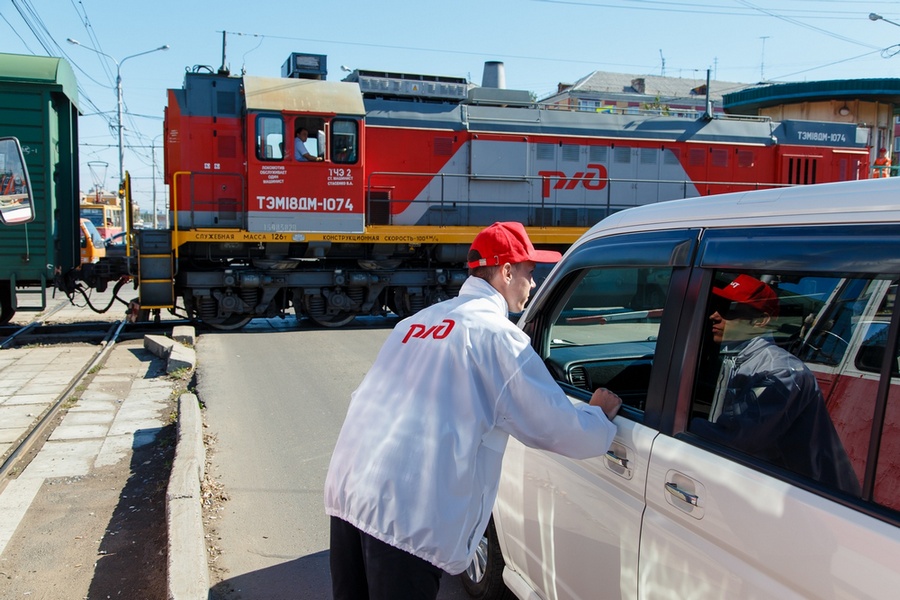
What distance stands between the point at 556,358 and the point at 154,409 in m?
5.86

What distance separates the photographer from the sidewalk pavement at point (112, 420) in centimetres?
430

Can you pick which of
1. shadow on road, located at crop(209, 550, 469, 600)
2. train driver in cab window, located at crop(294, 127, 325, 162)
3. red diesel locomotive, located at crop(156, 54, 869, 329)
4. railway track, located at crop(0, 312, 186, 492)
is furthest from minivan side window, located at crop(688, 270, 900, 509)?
train driver in cab window, located at crop(294, 127, 325, 162)

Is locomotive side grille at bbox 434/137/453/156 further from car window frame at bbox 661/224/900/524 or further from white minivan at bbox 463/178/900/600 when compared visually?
car window frame at bbox 661/224/900/524

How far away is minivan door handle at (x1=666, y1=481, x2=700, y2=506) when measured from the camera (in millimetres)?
2021

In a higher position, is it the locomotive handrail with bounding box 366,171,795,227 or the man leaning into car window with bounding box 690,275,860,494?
the locomotive handrail with bounding box 366,171,795,227

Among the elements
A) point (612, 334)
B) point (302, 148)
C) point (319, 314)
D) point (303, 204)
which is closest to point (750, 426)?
point (612, 334)

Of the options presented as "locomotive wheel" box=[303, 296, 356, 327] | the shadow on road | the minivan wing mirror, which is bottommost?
the shadow on road

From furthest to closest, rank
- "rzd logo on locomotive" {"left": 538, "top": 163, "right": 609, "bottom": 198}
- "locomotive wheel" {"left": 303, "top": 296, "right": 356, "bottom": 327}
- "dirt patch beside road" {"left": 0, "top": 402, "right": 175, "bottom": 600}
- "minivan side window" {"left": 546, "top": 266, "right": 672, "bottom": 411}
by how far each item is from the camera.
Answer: "rzd logo on locomotive" {"left": 538, "top": 163, "right": 609, "bottom": 198} → "locomotive wheel" {"left": 303, "top": 296, "right": 356, "bottom": 327} → "dirt patch beside road" {"left": 0, "top": 402, "right": 175, "bottom": 600} → "minivan side window" {"left": 546, "top": 266, "right": 672, "bottom": 411}

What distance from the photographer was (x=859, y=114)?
2691cm

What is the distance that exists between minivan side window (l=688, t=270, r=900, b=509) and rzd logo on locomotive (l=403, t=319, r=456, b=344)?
782 mm

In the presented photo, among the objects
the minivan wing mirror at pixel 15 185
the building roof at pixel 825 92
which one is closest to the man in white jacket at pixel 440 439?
the minivan wing mirror at pixel 15 185

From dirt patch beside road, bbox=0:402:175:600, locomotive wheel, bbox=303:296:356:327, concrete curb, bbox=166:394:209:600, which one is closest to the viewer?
concrete curb, bbox=166:394:209:600

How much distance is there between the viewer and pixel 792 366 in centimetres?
217

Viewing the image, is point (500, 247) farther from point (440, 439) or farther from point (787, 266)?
point (787, 266)
